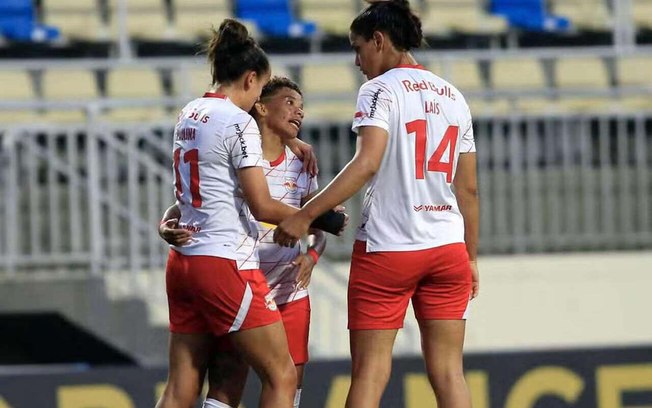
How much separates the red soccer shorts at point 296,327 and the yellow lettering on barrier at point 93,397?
93.2 inches

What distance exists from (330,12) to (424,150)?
27.2 ft

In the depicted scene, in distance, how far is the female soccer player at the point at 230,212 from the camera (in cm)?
512

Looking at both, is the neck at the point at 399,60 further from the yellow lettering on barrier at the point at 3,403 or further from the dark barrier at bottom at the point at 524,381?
the yellow lettering on barrier at the point at 3,403

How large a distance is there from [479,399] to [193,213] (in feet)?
10.6

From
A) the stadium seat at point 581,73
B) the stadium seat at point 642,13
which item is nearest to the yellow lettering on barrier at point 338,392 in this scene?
the stadium seat at point 581,73

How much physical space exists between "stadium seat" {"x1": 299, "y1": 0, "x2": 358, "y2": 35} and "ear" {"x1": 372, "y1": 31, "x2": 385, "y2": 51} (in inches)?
316

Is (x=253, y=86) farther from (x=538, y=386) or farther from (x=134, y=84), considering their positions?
(x=134, y=84)

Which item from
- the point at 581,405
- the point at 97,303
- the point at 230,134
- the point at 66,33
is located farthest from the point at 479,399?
the point at 66,33

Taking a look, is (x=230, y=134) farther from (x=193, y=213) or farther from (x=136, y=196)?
(x=136, y=196)

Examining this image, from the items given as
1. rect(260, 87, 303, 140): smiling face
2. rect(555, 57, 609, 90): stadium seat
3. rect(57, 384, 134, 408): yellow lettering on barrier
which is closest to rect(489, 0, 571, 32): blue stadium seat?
rect(555, 57, 609, 90): stadium seat

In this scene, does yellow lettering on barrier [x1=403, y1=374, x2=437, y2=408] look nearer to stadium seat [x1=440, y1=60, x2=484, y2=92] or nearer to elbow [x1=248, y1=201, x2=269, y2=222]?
elbow [x1=248, y1=201, x2=269, y2=222]

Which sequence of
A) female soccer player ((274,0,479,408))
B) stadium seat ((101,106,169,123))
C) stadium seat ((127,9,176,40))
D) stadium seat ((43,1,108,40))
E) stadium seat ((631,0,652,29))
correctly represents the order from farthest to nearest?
stadium seat ((631,0,652,29)) → stadium seat ((127,9,176,40)) → stadium seat ((43,1,108,40)) → stadium seat ((101,106,169,123)) → female soccer player ((274,0,479,408))

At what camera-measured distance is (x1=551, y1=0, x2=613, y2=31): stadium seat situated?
1359 centimetres

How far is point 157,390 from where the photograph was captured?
771cm
